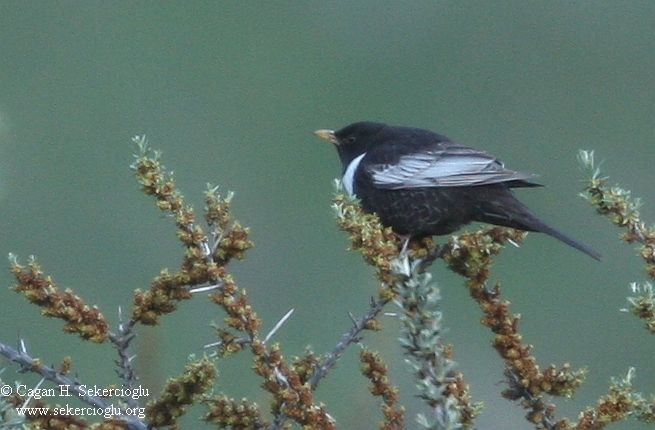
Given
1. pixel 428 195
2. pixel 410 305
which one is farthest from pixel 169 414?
pixel 428 195

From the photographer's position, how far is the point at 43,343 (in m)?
14.7

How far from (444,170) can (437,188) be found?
148 millimetres

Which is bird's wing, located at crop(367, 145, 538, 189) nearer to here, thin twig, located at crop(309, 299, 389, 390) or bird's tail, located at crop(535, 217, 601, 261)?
bird's tail, located at crop(535, 217, 601, 261)

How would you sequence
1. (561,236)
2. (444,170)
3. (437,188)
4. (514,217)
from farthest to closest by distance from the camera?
(444,170) → (437,188) → (514,217) → (561,236)

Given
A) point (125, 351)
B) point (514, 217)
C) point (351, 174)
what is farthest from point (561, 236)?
point (125, 351)

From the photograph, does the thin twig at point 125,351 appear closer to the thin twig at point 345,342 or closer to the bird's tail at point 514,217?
the thin twig at point 345,342

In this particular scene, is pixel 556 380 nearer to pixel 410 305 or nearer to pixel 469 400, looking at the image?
pixel 469 400

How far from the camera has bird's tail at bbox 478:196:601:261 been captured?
6.64 metres

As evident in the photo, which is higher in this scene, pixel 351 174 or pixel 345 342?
pixel 351 174

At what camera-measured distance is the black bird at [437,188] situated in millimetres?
7047

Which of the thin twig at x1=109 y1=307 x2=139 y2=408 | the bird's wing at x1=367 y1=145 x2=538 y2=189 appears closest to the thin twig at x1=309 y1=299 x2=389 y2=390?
the thin twig at x1=109 y1=307 x2=139 y2=408

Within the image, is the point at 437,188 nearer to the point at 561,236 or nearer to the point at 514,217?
the point at 514,217

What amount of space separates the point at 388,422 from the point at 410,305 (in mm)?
1042

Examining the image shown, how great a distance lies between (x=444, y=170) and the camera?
7.31 metres
